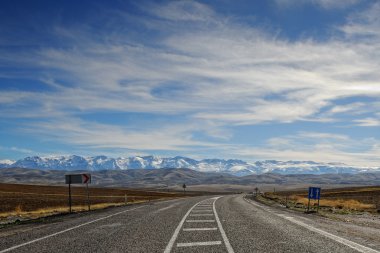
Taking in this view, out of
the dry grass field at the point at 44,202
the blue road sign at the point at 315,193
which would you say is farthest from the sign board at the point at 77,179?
the blue road sign at the point at 315,193

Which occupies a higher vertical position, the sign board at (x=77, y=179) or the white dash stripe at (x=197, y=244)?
the sign board at (x=77, y=179)

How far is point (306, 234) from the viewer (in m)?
14.4

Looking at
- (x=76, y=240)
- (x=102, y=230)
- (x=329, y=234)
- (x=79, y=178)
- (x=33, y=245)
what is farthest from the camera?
(x=79, y=178)

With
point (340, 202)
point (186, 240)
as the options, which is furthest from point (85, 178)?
point (340, 202)

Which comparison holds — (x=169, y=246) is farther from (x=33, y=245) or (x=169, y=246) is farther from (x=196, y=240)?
(x=33, y=245)

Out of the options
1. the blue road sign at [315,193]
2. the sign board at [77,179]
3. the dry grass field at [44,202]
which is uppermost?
the sign board at [77,179]

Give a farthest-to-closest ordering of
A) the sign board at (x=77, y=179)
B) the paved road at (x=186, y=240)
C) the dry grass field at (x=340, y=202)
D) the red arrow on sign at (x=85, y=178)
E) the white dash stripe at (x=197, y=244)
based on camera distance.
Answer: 1. the dry grass field at (x=340, y=202)
2. the red arrow on sign at (x=85, y=178)
3. the sign board at (x=77, y=179)
4. the white dash stripe at (x=197, y=244)
5. the paved road at (x=186, y=240)

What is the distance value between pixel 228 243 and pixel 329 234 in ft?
14.1

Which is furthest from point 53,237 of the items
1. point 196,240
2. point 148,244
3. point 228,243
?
point 228,243

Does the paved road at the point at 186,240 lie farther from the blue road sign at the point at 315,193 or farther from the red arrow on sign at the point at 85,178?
the red arrow on sign at the point at 85,178

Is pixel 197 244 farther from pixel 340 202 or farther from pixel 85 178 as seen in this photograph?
pixel 340 202

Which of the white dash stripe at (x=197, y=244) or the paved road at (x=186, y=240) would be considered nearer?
the paved road at (x=186, y=240)

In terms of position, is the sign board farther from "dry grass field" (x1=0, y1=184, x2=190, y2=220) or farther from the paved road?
the paved road

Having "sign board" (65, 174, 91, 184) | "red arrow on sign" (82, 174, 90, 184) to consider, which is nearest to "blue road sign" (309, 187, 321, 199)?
"sign board" (65, 174, 91, 184)
